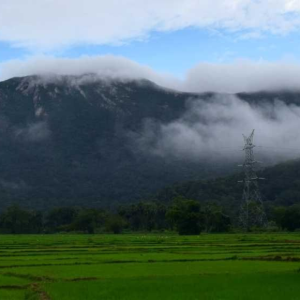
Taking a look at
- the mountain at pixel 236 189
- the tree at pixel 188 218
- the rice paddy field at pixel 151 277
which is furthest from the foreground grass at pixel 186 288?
the mountain at pixel 236 189

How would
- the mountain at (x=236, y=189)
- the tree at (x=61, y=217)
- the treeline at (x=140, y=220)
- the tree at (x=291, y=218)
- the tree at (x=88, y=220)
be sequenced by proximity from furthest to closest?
1. the mountain at (x=236, y=189)
2. the tree at (x=61, y=217)
3. the tree at (x=88, y=220)
4. the tree at (x=291, y=218)
5. the treeline at (x=140, y=220)

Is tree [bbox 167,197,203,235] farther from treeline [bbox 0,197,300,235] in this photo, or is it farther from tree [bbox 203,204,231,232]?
tree [bbox 203,204,231,232]

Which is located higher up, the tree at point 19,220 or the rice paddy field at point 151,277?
the rice paddy field at point 151,277

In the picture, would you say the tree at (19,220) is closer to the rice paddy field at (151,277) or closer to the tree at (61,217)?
the tree at (61,217)

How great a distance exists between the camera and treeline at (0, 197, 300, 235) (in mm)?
100562

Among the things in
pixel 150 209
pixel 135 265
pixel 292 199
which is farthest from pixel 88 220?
pixel 135 265

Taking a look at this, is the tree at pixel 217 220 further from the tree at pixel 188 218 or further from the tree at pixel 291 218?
the tree at pixel 291 218

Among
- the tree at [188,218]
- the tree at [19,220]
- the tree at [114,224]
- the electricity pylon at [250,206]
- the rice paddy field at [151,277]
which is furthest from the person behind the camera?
the tree at [19,220]

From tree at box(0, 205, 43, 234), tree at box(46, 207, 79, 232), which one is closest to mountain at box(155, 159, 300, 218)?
tree at box(46, 207, 79, 232)

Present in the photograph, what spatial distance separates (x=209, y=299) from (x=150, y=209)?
107 metres

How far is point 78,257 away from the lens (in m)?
41.1

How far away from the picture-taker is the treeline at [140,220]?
101m

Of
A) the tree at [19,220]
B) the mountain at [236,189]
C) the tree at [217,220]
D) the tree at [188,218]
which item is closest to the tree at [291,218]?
the tree at [217,220]

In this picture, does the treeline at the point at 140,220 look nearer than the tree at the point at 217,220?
Yes
